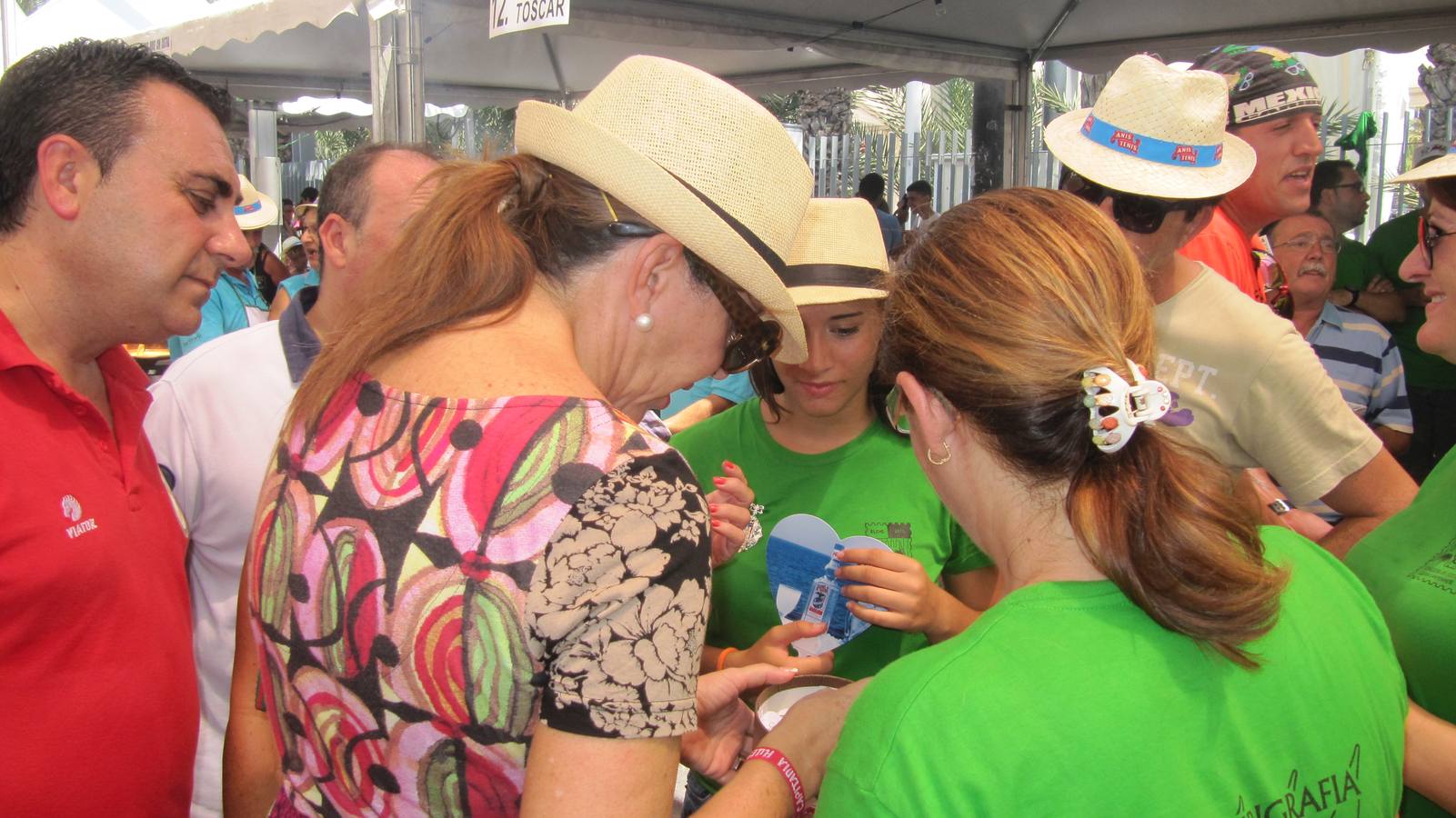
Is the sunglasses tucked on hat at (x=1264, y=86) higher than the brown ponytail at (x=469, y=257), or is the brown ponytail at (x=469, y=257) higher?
the sunglasses tucked on hat at (x=1264, y=86)

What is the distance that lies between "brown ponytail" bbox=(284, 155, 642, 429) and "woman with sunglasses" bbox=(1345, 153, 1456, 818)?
1.45 metres

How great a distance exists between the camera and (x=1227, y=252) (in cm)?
298

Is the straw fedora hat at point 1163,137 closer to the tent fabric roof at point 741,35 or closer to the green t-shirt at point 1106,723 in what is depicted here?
the green t-shirt at point 1106,723

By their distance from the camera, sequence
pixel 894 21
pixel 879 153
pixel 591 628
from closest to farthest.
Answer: pixel 591 628, pixel 894 21, pixel 879 153

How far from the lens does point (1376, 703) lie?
1257 millimetres

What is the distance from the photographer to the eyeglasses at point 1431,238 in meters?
1.89

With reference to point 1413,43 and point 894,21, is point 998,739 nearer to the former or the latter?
point 894,21

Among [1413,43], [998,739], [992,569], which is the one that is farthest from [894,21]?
[998,739]

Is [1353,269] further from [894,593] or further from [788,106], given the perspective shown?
[788,106]

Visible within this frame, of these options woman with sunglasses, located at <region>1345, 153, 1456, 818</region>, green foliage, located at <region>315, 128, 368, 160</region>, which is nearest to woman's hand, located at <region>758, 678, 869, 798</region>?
woman with sunglasses, located at <region>1345, 153, 1456, 818</region>

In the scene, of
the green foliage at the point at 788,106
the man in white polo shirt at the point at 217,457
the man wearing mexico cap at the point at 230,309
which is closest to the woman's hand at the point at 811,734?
the man in white polo shirt at the point at 217,457

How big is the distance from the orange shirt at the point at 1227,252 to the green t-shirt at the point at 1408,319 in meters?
2.77

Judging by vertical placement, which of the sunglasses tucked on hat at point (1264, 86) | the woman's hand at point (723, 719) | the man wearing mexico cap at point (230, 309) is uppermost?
the sunglasses tucked on hat at point (1264, 86)

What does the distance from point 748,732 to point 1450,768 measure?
106 cm
